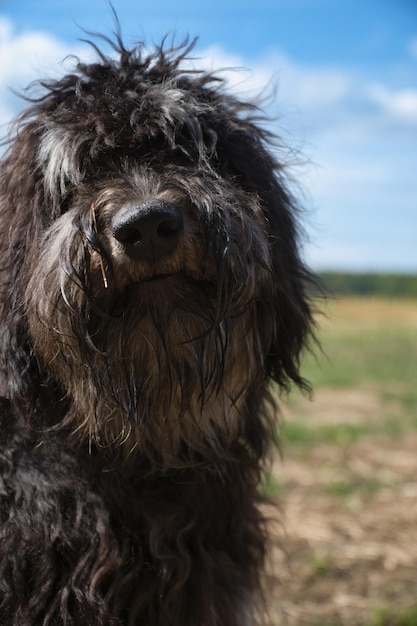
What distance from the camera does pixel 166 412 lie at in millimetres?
2355

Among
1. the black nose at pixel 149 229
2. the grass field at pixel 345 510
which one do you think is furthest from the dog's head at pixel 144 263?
the grass field at pixel 345 510

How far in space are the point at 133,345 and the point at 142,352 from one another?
0.14 ft

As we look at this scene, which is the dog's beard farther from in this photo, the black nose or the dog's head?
the black nose

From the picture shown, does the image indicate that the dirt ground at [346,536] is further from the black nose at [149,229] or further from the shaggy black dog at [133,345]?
the black nose at [149,229]

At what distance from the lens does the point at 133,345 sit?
7.18 ft

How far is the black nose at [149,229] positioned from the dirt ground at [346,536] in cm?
155

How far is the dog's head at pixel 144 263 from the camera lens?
6.80 feet

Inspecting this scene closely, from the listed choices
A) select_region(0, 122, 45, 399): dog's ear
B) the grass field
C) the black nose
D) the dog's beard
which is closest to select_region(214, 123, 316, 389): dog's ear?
the dog's beard

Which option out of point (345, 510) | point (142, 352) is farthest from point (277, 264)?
point (345, 510)

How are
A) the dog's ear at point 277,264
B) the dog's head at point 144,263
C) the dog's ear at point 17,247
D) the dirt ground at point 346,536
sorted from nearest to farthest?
the dog's head at point 144,263, the dog's ear at point 17,247, the dog's ear at point 277,264, the dirt ground at point 346,536

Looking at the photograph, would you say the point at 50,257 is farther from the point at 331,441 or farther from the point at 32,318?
the point at 331,441

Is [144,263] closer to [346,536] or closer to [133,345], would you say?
[133,345]

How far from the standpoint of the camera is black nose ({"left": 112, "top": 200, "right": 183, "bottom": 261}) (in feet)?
6.40

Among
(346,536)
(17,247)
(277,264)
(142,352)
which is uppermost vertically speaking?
(277,264)
